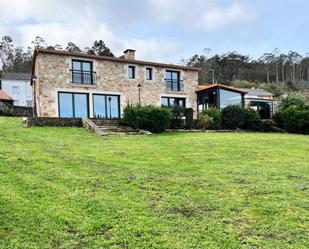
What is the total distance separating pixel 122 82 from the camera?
2670cm

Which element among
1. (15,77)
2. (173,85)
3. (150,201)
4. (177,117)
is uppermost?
(15,77)

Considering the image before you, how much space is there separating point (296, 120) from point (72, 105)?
14.5 metres

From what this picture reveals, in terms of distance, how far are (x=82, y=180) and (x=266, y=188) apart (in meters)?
3.42

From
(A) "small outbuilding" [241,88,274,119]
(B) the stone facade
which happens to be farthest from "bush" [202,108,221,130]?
(A) "small outbuilding" [241,88,274,119]

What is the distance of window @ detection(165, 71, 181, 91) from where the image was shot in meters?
28.9

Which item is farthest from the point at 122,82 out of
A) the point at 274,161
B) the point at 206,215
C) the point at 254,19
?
the point at 206,215

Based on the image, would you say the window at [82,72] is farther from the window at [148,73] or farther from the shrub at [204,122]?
the shrub at [204,122]

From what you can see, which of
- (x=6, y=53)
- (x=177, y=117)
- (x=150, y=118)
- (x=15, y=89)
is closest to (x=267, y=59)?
(x=15, y=89)

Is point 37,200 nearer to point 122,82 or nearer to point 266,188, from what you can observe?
point 266,188

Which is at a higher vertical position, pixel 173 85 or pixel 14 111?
pixel 173 85

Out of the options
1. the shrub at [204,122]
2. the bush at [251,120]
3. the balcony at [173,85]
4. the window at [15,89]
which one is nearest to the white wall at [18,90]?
the window at [15,89]

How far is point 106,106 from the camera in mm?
26281

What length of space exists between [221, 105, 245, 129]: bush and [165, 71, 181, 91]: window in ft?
22.2

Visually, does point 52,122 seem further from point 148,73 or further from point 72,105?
point 148,73
